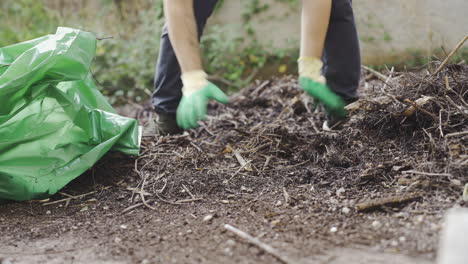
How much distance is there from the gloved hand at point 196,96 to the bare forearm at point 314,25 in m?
0.39

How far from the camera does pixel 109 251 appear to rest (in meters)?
1.12

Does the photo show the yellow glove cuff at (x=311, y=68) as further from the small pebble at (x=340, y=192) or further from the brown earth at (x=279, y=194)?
the small pebble at (x=340, y=192)

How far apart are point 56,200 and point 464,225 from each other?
1.30m

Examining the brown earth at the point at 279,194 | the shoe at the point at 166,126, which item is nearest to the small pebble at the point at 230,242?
the brown earth at the point at 279,194

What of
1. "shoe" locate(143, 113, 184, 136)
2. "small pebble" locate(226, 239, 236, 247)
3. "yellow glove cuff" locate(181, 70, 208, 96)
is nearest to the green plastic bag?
"yellow glove cuff" locate(181, 70, 208, 96)

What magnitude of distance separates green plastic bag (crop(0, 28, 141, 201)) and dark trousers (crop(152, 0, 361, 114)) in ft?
1.52

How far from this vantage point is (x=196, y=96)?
1.51m

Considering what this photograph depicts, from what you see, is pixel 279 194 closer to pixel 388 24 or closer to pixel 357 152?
pixel 357 152

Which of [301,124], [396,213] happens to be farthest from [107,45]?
[396,213]

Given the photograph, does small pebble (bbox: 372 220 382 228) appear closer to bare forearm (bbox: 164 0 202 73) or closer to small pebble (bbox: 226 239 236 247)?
small pebble (bbox: 226 239 236 247)

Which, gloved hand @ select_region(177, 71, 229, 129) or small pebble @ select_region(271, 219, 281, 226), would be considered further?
gloved hand @ select_region(177, 71, 229, 129)

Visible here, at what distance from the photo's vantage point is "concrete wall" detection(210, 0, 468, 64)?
2602 mm

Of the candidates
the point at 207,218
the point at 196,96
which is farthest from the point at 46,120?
the point at 207,218

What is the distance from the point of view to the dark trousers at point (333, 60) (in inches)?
74.0
